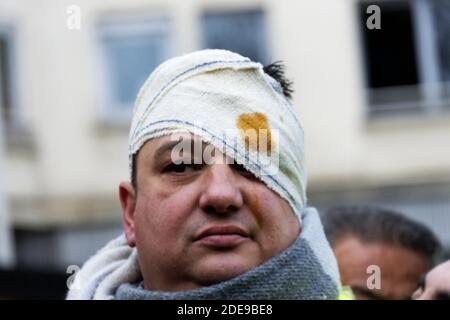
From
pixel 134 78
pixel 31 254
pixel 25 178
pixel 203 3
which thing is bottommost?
pixel 31 254

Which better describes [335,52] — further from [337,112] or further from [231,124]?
[231,124]

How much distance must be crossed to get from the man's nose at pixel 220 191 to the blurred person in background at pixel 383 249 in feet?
1.84

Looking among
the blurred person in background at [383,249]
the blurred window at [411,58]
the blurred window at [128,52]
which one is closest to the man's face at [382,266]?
the blurred person in background at [383,249]

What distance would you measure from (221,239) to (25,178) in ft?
21.1

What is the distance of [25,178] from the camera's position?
7.64 metres

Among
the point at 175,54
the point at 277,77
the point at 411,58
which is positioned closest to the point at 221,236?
the point at 277,77

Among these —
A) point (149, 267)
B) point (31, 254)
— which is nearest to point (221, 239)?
point (149, 267)

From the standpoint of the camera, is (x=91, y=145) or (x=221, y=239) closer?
(x=221, y=239)

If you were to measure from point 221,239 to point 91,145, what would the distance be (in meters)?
6.37

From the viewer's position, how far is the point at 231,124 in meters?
1.43

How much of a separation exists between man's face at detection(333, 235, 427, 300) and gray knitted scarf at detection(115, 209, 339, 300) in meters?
0.42

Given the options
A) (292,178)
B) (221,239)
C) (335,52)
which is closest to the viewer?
(221,239)

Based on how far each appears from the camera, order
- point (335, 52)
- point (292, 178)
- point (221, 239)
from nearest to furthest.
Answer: point (221, 239)
point (292, 178)
point (335, 52)
